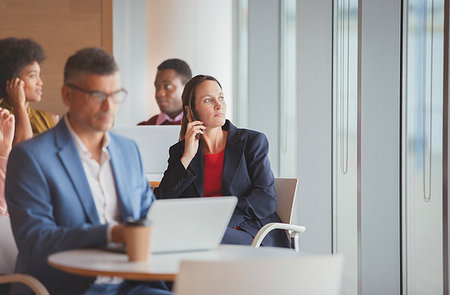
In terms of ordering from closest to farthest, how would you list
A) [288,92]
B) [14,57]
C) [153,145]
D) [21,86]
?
[21,86] → [14,57] → [153,145] → [288,92]

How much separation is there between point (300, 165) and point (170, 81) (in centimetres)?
222

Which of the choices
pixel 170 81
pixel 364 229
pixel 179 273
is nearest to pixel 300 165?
pixel 364 229

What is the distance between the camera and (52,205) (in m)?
2.11

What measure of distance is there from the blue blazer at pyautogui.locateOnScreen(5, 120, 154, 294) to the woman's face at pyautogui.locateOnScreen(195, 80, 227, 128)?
4.84 ft

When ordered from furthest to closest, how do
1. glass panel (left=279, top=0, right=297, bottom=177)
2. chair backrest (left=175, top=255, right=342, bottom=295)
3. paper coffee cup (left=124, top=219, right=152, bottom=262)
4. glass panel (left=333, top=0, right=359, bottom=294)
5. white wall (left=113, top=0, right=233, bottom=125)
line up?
1. white wall (left=113, top=0, right=233, bottom=125)
2. glass panel (left=279, top=0, right=297, bottom=177)
3. glass panel (left=333, top=0, right=359, bottom=294)
4. paper coffee cup (left=124, top=219, right=152, bottom=262)
5. chair backrest (left=175, top=255, right=342, bottom=295)

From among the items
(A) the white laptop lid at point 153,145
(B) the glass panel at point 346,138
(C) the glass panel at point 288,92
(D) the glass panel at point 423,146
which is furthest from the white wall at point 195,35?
(D) the glass panel at point 423,146

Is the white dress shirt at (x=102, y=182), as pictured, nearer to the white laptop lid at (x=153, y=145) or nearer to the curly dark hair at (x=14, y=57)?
the curly dark hair at (x=14, y=57)

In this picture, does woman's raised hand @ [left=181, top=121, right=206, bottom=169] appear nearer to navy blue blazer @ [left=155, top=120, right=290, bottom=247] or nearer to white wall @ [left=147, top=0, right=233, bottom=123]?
navy blue blazer @ [left=155, top=120, right=290, bottom=247]

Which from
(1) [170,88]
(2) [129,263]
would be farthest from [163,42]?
(2) [129,263]

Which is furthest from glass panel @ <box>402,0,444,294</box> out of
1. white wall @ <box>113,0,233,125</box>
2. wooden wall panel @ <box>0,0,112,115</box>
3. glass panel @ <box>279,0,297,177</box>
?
wooden wall panel @ <box>0,0,112,115</box>

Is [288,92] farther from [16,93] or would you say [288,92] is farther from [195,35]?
[16,93]

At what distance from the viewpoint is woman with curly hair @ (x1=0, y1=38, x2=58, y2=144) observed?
9.99ft

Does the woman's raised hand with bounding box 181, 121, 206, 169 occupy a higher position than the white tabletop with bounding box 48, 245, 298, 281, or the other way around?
the woman's raised hand with bounding box 181, 121, 206, 169

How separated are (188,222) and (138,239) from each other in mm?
162
